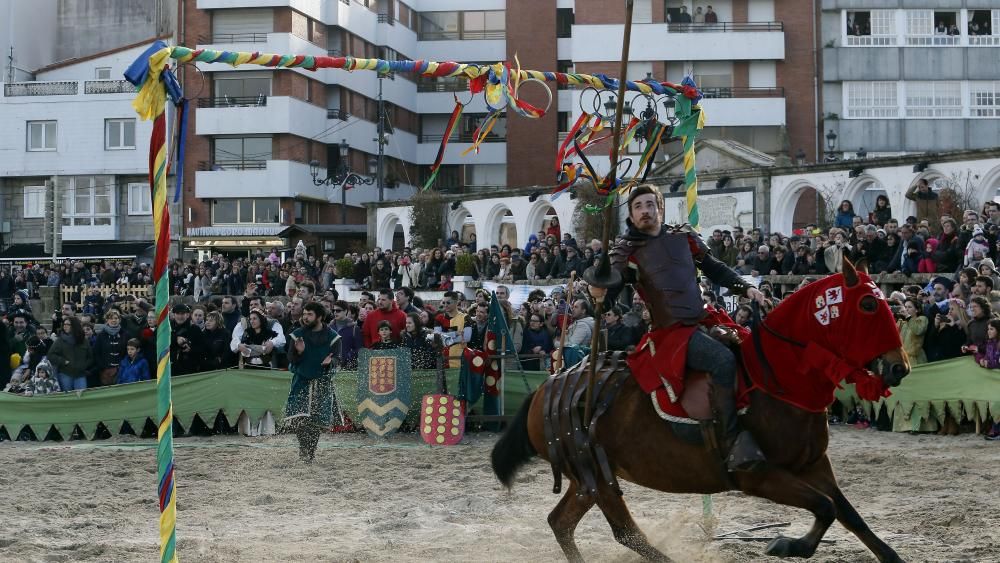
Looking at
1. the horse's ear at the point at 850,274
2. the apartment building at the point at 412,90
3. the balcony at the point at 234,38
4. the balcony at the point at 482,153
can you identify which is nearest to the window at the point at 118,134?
the apartment building at the point at 412,90

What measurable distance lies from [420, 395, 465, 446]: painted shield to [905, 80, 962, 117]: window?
3503 centimetres

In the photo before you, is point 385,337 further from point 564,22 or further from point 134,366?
point 564,22

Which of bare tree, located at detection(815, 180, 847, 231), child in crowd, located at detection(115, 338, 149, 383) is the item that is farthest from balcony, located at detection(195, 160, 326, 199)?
child in crowd, located at detection(115, 338, 149, 383)

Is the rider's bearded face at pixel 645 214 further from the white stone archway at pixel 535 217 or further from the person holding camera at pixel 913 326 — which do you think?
the white stone archway at pixel 535 217

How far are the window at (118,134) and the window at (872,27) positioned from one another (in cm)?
3000

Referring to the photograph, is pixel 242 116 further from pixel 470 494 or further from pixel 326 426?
pixel 470 494

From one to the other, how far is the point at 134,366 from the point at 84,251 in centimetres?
3534

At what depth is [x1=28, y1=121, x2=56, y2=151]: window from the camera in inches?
2023

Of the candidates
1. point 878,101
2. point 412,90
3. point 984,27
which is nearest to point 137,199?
point 412,90

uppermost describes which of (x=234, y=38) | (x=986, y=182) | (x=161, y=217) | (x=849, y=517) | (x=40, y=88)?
(x=234, y=38)

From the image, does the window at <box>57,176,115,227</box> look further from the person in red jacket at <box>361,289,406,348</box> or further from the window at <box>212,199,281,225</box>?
the person in red jacket at <box>361,289,406,348</box>

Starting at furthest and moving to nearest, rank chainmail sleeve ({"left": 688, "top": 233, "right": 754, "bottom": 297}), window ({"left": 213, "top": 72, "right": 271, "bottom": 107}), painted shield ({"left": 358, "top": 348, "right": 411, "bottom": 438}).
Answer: window ({"left": 213, "top": 72, "right": 271, "bottom": 107}) → painted shield ({"left": 358, "top": 348, "right": 411, "bottom": 438}) → chainmail sleeve ({"left": 688, "top": 233, "right": 754, "bottom": 297})

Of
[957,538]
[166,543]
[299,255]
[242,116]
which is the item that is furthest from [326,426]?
[242,116]

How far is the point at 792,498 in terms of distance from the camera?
7.07 meters
